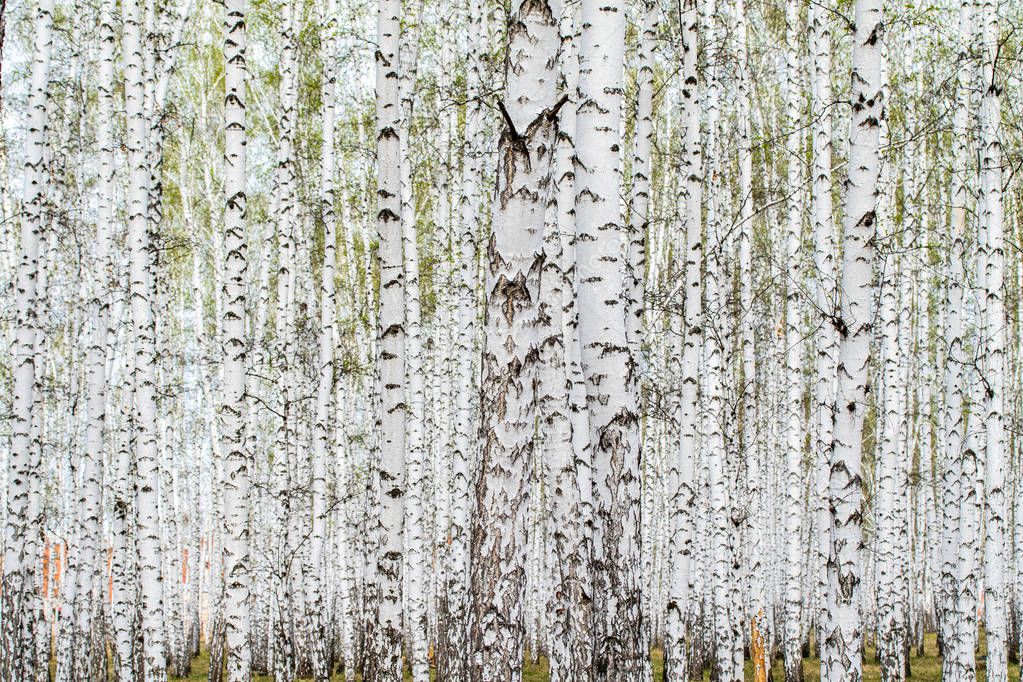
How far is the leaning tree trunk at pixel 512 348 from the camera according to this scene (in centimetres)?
448

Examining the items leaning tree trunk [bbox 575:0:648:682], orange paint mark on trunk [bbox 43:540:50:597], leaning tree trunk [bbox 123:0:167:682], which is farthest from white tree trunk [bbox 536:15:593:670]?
orange paint mark on trunk [bbox 43:540:50:597]

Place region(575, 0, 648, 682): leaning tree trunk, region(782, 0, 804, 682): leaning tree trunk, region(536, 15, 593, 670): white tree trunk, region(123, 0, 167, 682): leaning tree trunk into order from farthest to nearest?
1. region(782, 0, 804, 682): leaning tree trunk
2. region(123, 0, 167, 682): leaning tree trunk
3. region(536, 15, 593, 670): white tree trunk
4. region(575, 0, 648, 682): leaning tree trunk

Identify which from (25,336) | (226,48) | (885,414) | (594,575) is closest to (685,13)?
(226,48)

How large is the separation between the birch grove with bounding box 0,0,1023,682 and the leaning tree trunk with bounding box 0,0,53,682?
37 millimetres

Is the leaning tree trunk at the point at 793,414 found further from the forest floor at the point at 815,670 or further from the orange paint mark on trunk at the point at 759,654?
the forest floor at the point at 815,670

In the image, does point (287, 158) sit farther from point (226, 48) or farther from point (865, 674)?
point (865, 674)

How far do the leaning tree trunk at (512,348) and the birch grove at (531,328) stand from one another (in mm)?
15

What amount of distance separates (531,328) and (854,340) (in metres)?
2.51

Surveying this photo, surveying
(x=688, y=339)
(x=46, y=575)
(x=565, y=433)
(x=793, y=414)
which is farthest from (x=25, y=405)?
(x=46, y=575)

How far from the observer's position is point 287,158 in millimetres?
11477

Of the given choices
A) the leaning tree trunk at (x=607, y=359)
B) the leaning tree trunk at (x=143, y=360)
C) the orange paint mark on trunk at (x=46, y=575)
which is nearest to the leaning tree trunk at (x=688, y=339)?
the leaning tree trunk at (x=607, y=359)

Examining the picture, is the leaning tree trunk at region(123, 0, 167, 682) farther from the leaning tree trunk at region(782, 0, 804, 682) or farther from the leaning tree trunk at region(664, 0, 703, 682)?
the leaning tree trunk at region(782, 0, 804, 682)

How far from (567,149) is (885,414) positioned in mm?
5928

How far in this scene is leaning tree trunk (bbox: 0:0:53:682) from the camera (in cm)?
910
